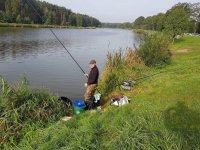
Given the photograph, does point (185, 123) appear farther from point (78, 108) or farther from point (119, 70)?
point (119, 70)

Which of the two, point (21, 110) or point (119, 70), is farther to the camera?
point (119, 70)

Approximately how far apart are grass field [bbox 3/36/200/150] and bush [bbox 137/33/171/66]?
294 inches

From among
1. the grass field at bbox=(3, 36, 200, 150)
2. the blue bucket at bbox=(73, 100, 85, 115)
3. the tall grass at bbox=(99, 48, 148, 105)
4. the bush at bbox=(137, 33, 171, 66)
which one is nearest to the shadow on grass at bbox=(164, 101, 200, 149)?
the grass field at bbox=(3, 36, 200, 150)

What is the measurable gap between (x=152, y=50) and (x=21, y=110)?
1192cm

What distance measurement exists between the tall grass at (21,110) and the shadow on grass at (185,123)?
136 inches

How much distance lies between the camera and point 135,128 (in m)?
6.75

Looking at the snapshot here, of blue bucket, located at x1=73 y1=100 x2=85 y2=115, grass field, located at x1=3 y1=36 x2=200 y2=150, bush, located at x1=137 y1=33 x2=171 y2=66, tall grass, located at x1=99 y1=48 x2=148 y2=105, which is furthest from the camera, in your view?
bush, located at x1=137 y1=33 x2=171 y2=66

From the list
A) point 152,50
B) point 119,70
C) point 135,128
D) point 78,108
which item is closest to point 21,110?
point 78,108

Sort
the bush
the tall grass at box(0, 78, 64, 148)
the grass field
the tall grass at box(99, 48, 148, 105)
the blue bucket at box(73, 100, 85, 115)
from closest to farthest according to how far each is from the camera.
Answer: the grass field < the tall grass at box(0, 78, 64, 148) < the blue bucket at box(73, 100, 85, 115) < the tall grass at box(99, 48, 148, 105) < the bush

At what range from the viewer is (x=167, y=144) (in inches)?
237

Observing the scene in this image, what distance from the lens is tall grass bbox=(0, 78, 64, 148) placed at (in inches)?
307

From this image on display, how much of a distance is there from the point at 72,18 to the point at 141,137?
170 metres

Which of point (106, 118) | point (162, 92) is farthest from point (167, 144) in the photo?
point (162, 92)

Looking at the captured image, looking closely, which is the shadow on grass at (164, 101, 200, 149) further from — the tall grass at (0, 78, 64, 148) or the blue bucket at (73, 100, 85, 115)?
the tall grass at (0, 78, 64, 148)
